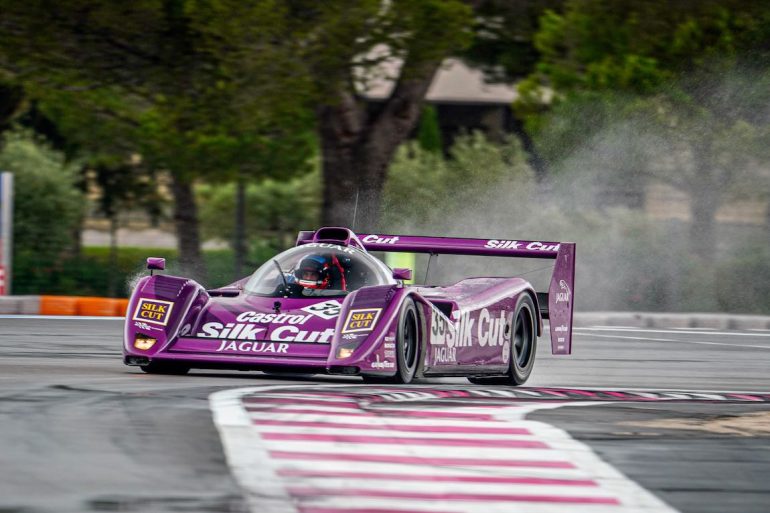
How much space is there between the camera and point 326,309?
10.8 meters

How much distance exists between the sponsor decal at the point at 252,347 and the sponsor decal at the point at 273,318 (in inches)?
8.7

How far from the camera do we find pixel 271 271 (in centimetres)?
1160

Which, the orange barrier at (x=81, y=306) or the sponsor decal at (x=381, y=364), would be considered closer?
the sponsor decal at (x=381, y=364)

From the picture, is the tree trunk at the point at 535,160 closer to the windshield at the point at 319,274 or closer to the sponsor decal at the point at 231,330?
the windshield at the point at 319,274

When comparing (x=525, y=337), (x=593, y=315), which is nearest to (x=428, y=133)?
(x=593, y=315)

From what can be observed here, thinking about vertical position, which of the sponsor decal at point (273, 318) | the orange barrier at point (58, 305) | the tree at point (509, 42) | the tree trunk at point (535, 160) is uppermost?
the tree at point (509, 42)

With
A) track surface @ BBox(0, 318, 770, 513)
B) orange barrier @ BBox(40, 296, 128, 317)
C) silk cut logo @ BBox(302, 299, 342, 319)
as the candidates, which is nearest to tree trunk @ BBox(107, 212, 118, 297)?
orange barrier @ BBox(40, 296, 128, 317)

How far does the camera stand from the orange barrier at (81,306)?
21.8 m

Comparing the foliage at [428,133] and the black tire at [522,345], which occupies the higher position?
the foliage at [428,133]

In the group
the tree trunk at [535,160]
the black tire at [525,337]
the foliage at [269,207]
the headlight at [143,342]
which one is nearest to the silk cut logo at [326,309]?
the headlight at [143,342]

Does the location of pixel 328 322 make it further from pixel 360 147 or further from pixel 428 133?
pixel 428 133

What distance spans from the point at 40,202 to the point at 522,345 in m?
18.4

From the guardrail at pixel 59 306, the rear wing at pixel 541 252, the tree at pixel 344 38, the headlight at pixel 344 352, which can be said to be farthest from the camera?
the tree at pixel 344 38

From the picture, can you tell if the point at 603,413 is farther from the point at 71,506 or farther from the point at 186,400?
the point at 71,506
